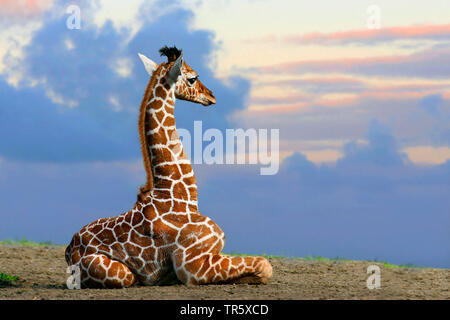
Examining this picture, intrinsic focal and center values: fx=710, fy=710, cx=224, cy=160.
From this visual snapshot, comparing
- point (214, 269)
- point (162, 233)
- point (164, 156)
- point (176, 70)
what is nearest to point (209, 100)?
point (176, 70)

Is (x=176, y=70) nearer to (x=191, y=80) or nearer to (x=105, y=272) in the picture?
(x=191, y=80)

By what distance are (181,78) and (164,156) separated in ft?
3.59

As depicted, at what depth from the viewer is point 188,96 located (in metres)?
9.54

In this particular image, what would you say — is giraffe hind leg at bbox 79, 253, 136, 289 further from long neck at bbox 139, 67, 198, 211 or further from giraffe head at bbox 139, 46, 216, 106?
giraffe head at bbox 139, 46, 216, 106

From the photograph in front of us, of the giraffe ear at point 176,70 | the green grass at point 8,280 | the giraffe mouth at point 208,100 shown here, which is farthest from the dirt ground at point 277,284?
the giraffe ear at point 176,70

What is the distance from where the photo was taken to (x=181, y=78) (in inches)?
372

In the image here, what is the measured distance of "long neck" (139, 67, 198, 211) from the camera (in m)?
9.14

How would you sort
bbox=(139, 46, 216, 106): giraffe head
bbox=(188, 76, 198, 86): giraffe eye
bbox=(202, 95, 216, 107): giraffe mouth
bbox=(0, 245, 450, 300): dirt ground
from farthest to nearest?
bbox=(202, 95, 216, 107): giraffe mouth → bbox=(188, 76, 198, 86): giraffe eye → bbox=(139, 46, 216, 106): giraffe head → bbox=(0, 245, 450, 300): dirt ground

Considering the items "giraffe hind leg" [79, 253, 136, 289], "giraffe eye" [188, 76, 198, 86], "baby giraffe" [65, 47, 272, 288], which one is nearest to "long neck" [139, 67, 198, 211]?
"baby giraffe" [65, 47, 272, 288]

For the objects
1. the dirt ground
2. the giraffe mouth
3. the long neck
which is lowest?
the dirt ground

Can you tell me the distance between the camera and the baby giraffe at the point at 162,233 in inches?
348

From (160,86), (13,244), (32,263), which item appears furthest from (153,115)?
(13,244)
